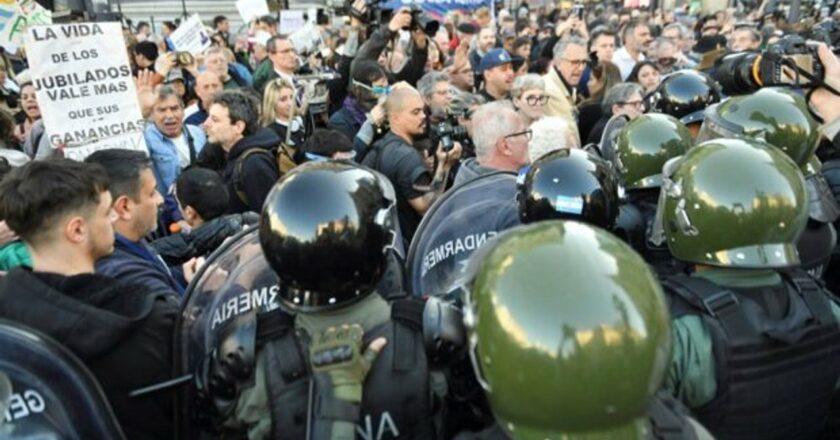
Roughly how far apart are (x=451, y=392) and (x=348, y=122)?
4527 millimetres

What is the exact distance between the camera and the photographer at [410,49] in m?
6.50

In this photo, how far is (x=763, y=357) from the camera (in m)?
1.88

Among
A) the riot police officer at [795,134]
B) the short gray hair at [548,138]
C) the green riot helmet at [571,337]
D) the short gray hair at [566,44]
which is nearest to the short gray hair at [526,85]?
the short gray hair at [566,44]

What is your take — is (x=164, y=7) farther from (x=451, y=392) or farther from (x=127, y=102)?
(x=451, y=392)

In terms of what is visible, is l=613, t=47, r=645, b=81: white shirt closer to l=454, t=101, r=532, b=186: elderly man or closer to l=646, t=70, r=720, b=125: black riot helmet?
l=646, t=70, r=720, b=125: black riot helmet

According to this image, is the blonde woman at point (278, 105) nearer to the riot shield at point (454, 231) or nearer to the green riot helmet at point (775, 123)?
the riot shield at point (454, 231)

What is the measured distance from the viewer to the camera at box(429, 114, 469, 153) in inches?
190

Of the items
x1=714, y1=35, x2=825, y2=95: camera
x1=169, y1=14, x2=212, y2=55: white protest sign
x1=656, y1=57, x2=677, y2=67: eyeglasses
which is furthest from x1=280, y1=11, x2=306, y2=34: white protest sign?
x1=714, y1=35, x2=825, y2=95: camera

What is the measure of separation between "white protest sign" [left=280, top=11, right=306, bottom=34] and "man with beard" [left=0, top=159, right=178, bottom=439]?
10621mm

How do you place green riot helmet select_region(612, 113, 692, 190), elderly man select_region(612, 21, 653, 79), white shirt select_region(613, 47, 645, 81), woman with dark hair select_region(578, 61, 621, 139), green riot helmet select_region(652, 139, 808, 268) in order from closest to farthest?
green riot helmet select_region(652, 139, 808, 268)
green riot helmet select_region(612, 113, 692, 190)
woman with dark hair select_region(578, 61, 621, 139)
white shirt select_region(613, 47, 645, 81)
elderly man select_region(612, 21, 653, 79)

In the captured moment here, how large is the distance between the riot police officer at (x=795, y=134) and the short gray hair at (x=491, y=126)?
99 centimetres

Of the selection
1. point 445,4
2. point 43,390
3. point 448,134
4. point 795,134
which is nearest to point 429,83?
point 448,134

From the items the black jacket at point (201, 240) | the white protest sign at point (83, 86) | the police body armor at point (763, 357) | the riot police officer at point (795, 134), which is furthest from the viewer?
the white protest sign at point (83, 86)

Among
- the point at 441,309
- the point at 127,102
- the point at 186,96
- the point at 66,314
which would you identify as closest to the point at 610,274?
the point at 441,309
